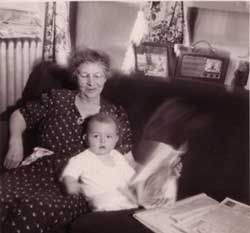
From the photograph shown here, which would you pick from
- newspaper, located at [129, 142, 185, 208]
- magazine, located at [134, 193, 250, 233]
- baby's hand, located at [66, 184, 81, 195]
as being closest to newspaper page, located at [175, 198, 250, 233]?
magazine, located at [134, 193, 250, 233]

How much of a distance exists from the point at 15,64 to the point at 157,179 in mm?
509

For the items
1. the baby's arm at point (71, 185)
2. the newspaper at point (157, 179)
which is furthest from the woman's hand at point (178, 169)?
the baby's arm at point (71, 185)

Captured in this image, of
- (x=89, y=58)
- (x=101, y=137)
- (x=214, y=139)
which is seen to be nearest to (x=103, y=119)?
(x=101, y=137)

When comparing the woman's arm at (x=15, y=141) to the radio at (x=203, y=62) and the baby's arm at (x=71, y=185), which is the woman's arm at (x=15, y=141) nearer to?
the baby's arm at (x=71, y=185)

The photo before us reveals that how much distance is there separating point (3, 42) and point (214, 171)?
0.64 metres

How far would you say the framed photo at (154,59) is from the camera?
1.08 metres

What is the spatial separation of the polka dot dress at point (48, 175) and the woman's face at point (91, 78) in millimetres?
36

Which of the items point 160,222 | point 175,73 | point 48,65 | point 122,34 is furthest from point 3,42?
point 160,222

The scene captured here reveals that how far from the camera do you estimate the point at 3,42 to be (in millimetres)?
1070

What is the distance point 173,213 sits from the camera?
871 mm

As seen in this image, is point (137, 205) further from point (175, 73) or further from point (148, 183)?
point (175, 73)

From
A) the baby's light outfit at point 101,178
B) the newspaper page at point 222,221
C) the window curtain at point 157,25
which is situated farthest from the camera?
the window curtain at point 157,25

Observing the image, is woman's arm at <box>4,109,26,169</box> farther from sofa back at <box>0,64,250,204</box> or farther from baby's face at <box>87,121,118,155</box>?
baby's face at <box>87,121,118,155</box>

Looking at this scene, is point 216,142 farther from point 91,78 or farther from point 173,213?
point 91,78
